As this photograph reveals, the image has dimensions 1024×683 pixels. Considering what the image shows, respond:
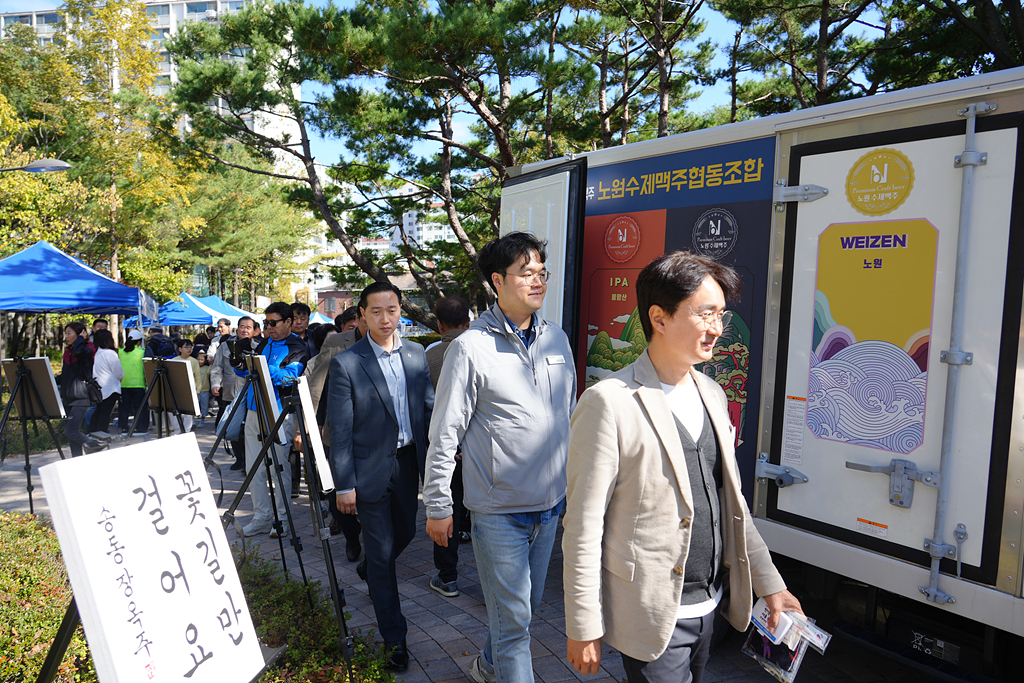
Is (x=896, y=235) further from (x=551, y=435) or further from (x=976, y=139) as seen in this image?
(x=551, y=435)

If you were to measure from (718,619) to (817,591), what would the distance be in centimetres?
158

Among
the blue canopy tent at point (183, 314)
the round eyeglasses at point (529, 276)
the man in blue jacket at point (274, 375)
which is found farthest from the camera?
the blue canopy tent at point (183, 314)

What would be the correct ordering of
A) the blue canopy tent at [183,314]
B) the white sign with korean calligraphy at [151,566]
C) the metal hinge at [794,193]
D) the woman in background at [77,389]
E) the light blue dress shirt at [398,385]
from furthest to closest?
the blue canopy tent at [183,314] < the woman in background at [77,389] < the light blue dress shirt at [398,385] < the metal hinge at [794,193] < the white sign with korean calligraphy at [151,566]

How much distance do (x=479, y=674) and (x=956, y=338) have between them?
2.52 m

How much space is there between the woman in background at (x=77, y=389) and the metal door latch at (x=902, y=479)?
25.8ft

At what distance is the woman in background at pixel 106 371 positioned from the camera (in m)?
8.87

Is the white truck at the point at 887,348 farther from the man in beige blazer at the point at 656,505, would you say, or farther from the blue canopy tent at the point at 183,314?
the blue canopy tent at the point at 183,314

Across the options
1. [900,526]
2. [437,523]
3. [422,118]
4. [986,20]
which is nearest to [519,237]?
[437,523]

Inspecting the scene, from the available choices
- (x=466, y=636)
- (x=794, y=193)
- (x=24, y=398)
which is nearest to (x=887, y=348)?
(x=794, y=193)

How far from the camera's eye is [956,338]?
2.54 meters

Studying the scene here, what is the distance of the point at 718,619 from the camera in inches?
77.4

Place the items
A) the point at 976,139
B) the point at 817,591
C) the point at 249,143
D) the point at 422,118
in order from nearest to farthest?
the point at 976,139, the point at 817,591, the point at 422,118, the point at 249,143

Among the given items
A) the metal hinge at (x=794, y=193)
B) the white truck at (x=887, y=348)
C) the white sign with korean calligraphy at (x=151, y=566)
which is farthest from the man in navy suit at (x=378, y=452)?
the metal hinge at (x=794, y=193)

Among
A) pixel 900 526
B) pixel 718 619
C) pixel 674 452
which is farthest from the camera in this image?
pixel 900 526
